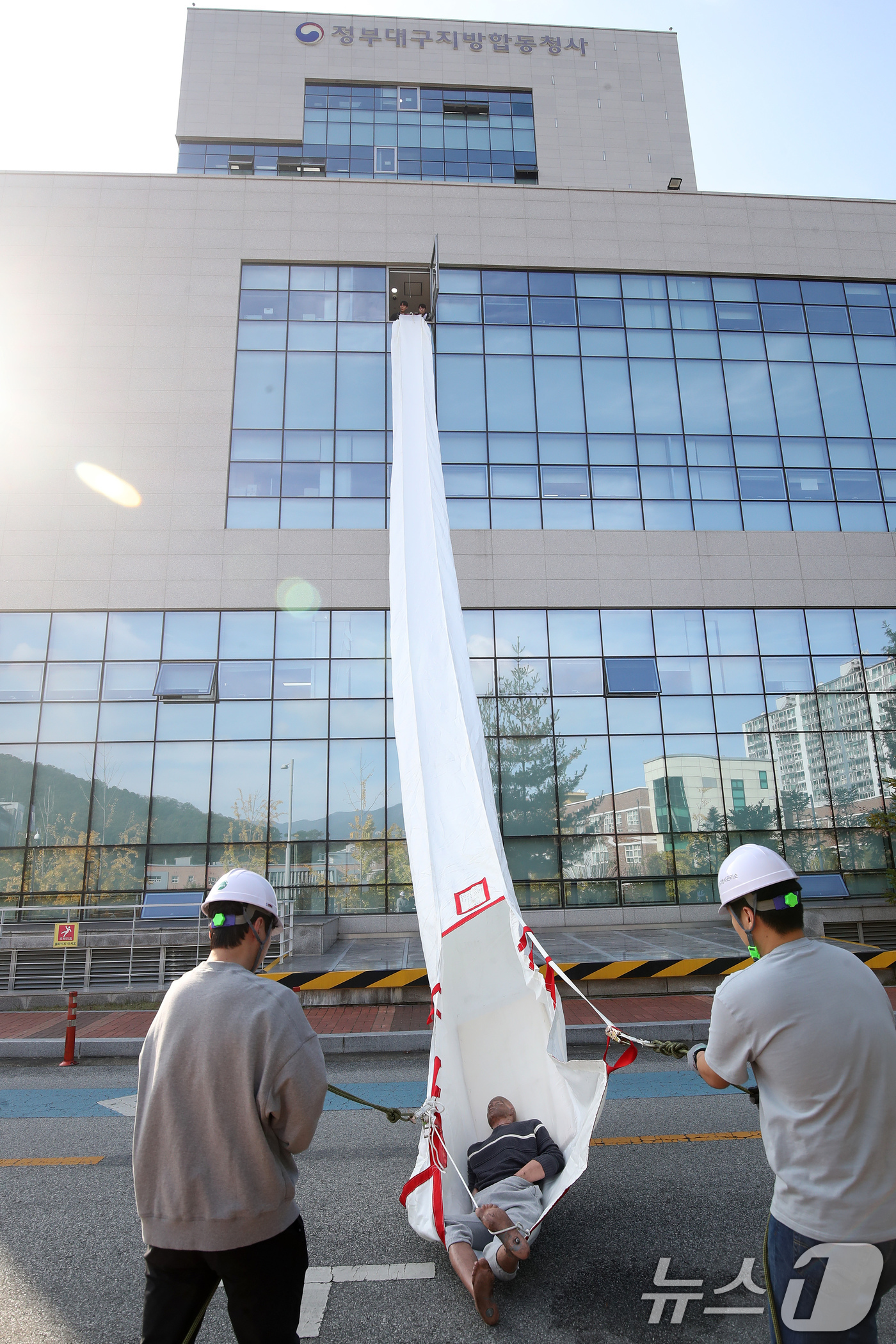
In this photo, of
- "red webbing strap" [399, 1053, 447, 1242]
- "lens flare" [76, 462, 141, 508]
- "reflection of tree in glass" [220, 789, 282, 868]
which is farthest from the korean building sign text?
"red webbing strap" [399, 1053, 447, 1242]

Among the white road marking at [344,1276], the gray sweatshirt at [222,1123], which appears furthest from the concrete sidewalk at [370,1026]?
the gray sweatshirt at [222,1123]

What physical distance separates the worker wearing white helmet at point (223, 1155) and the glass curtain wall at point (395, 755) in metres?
16.4

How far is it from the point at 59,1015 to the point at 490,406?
18.3 m

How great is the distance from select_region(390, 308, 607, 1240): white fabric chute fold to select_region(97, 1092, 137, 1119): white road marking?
11.7ft

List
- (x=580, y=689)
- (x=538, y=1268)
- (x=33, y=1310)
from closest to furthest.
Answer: (x=33, y=1310), (x=538, y=1268), (x=580, y=689)

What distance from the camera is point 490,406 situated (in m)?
21.4

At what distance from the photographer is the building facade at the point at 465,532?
1870 cm

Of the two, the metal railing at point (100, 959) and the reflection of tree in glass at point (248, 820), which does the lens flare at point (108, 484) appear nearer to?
the reflection of tree in glass at point (248, 820)

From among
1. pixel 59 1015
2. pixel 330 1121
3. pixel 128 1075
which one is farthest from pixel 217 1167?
pixel 59 1015

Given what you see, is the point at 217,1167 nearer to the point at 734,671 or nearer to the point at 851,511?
the point at 734,671

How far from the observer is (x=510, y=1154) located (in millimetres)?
4184

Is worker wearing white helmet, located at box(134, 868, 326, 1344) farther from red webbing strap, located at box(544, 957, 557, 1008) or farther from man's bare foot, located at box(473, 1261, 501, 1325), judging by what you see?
red webbing strap, located at box(544, 957, 557, 1008)

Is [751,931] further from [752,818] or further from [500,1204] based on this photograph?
[752,818]

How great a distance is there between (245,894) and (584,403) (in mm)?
21762
